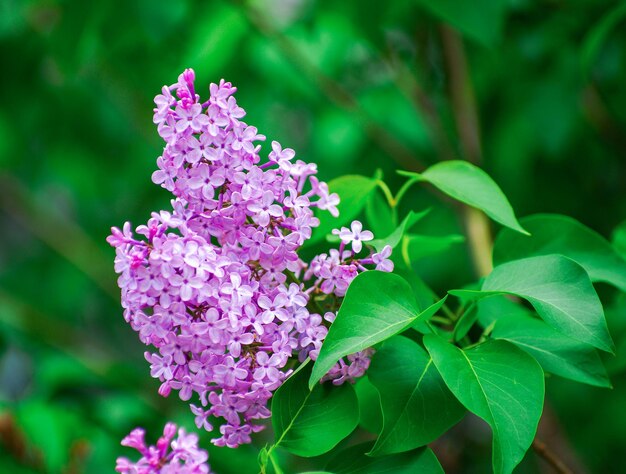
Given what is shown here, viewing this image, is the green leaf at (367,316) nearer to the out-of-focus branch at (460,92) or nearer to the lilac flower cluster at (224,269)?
the lilac flower cluster at (224,269)

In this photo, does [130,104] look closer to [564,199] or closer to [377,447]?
[564,199]

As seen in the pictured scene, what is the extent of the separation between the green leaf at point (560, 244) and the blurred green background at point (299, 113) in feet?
0.85

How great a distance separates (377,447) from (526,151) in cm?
129

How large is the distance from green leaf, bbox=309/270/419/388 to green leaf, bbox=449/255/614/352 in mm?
38

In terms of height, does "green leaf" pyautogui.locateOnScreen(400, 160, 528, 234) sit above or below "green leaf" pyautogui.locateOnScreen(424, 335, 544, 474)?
above

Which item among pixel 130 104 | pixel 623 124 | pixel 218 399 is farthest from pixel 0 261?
pixel 218 399

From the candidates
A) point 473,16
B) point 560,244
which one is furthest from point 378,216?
point 473,16

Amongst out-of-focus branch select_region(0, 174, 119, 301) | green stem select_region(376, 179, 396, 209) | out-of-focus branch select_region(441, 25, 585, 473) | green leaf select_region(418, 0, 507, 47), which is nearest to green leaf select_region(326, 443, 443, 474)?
green stem select_region(376, 179, 396, 209)

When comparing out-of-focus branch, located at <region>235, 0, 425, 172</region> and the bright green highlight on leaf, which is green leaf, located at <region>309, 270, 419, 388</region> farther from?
out-of-focus branch, located at <region>235, 0, 425, 172</region>

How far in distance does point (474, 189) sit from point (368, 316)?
0.17 metres

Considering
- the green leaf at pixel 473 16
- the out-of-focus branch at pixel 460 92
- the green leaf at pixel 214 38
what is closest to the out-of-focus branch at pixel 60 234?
the green leaf at pixel 214 38

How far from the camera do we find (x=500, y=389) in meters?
0.54

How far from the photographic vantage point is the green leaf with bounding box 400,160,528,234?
637 mm

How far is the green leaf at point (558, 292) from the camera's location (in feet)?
1.76
